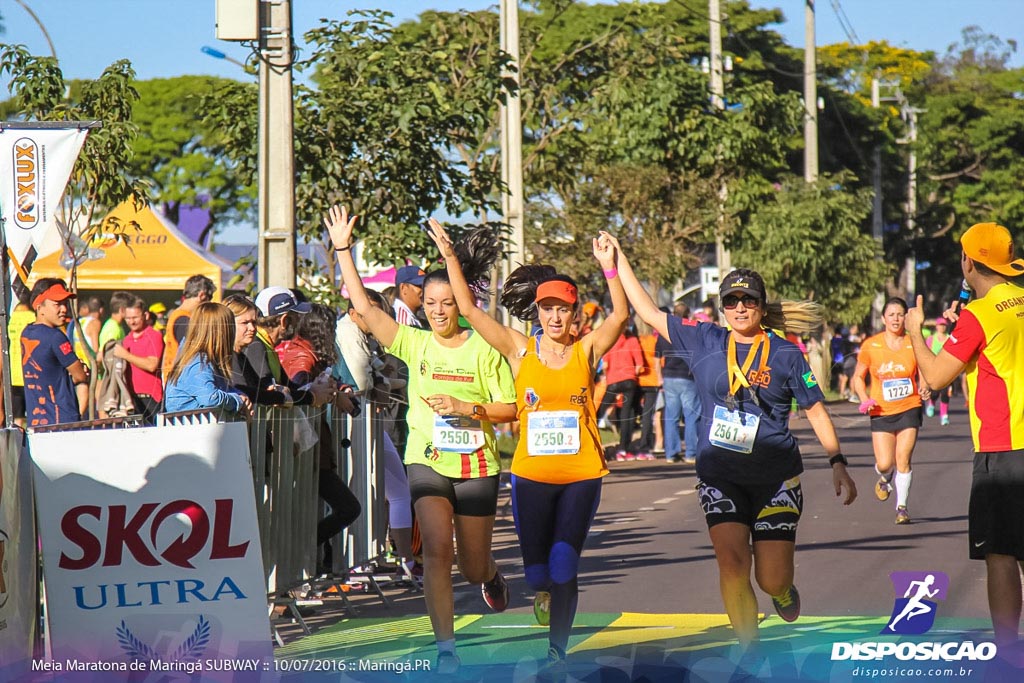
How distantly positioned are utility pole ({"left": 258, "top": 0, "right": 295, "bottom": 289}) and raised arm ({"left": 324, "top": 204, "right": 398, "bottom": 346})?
12.9ft

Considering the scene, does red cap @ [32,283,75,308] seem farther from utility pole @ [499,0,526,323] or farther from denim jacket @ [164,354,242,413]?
utility pole @ [499,0,526,323]

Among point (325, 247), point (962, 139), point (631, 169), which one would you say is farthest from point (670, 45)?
point (962, 139)

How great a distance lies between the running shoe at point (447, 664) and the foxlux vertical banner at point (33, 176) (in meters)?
3.20

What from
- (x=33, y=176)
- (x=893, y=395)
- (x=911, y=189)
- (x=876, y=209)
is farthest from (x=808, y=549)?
(x=911, y=189)

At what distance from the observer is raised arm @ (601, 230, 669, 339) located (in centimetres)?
691

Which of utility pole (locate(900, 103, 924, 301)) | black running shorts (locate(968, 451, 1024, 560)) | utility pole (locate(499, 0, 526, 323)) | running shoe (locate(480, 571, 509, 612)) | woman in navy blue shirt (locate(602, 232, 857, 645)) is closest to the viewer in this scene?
black running shorts (locate(968, 451, 1024, 560))

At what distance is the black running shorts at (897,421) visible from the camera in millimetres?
12477

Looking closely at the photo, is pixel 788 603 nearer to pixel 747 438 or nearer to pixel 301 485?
pixel 747 438

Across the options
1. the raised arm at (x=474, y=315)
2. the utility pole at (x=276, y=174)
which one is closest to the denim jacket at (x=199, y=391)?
the raised arm at (x=474, y=315)

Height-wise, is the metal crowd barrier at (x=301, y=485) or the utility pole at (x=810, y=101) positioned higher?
the utility pole at (x=810, y=101)

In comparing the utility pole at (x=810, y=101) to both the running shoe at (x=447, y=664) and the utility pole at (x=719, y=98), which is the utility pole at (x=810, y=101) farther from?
the running shoe at (x=447, y=664)

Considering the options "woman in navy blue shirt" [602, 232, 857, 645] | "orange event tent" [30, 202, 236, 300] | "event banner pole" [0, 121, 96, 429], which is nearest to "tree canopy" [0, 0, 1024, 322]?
"orange event tent" [30, 202, 236, 300]

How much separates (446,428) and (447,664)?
1.07 m

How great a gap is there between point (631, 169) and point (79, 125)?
17.6 metres
